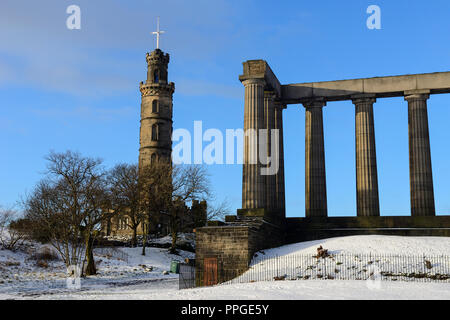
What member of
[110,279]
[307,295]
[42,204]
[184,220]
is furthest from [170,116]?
[307,295]

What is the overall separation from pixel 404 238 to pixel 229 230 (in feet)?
41.2

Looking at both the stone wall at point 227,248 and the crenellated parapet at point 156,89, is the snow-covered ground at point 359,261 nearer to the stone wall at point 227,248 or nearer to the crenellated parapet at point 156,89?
the stone wall at point 227,248

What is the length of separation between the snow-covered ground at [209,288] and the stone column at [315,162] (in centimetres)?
693

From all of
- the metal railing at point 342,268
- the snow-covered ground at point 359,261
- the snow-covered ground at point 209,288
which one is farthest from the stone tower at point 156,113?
the metal railing at point 342,268

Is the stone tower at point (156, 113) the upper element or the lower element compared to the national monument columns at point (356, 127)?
upper

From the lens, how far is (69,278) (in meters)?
41.2

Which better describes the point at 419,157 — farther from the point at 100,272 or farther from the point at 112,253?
the point at 112,253

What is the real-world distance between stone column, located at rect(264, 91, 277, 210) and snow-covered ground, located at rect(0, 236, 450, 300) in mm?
6265

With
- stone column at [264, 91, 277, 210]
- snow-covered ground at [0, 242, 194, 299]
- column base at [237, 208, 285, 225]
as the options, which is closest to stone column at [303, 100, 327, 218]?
stone column at [264, 91, 277, 210]

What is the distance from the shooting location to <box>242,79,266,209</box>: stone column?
38.1 m

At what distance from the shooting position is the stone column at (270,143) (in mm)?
41594

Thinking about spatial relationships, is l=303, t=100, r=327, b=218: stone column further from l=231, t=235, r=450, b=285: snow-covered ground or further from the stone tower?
the stone tower

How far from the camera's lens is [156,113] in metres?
Answer: 91.2
